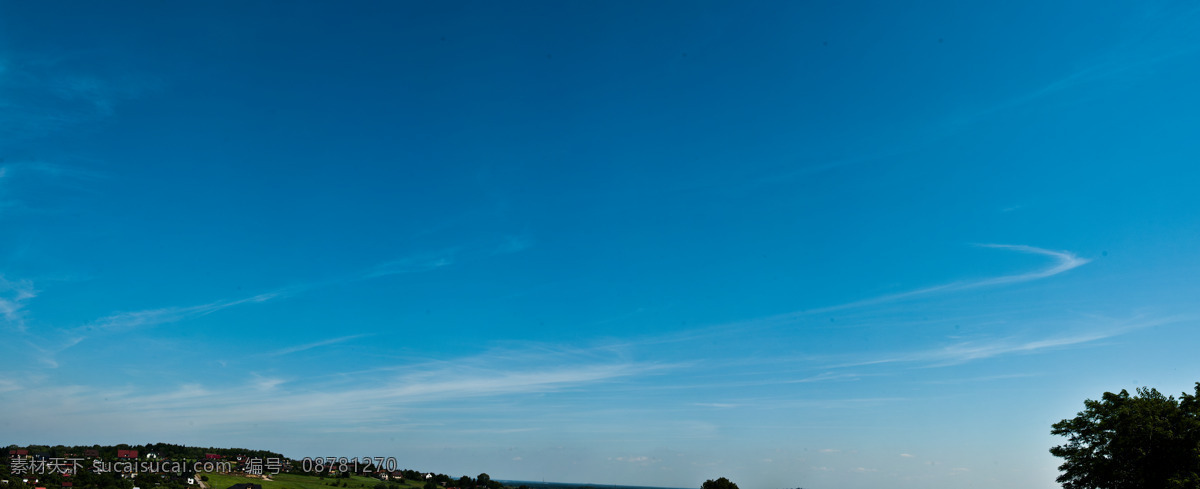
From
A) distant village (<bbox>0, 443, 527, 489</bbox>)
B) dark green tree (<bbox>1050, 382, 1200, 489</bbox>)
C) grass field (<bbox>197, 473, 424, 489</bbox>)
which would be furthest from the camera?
grass field (<bbox>197, 473, 424, 489</bbox>)

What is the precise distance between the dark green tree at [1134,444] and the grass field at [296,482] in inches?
4871

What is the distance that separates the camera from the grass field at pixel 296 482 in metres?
120

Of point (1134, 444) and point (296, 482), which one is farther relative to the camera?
point (296, 482)

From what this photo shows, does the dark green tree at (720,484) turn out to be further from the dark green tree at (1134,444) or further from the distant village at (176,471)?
the distant village at (176,471)

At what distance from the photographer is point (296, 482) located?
129 meters

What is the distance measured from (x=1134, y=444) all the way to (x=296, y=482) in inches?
5516

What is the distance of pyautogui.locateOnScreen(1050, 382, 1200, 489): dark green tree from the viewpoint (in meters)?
33.5

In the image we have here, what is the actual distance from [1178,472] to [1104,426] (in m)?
5.02

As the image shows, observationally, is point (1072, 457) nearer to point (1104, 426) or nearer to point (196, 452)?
point (1104, 426)

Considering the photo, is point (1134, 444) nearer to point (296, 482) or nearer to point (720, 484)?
point (720, 484)

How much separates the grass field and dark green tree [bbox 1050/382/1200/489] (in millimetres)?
123726

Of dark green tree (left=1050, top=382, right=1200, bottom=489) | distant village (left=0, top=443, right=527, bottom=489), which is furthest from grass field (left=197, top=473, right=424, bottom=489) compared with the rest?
dark green tree (left=1050, top=382, right=1200, bottom=489)

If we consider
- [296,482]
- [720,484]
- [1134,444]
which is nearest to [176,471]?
[296,482]

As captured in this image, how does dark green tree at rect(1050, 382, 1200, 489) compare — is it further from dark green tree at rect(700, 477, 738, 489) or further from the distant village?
the distant village
